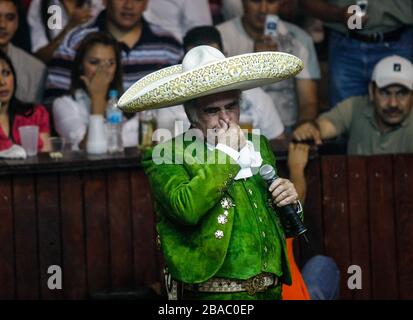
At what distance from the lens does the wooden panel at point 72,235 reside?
5.99 meters

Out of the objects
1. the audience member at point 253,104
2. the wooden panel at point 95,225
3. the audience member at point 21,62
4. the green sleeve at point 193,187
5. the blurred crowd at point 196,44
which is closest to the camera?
the green sleeve at point 193,187

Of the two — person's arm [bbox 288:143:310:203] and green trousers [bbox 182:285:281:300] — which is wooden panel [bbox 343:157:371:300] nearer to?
person's arm [bbox 288:143:310:203]

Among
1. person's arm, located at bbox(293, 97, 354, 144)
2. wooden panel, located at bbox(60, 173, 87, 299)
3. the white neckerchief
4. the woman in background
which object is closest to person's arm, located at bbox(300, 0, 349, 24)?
person's arm, located at bbox(293, 97, 354, 144)

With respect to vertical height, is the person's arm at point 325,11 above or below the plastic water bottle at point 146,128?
above

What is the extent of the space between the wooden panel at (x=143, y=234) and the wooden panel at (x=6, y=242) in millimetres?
763

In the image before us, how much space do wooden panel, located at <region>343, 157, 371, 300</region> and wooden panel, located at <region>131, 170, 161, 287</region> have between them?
1277 mm

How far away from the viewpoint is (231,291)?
13.5 ft

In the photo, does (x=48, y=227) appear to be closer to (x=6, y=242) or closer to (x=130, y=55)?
(x=6, y=242)

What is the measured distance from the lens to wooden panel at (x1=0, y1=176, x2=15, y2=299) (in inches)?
232

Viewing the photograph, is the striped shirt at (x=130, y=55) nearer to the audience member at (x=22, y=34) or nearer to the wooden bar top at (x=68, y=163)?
the audience member at (x=22, y=34)

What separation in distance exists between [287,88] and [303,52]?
1.01 ft

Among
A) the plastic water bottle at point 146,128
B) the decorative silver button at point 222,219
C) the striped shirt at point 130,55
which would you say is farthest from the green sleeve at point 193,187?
the striped shirt at point 130,55

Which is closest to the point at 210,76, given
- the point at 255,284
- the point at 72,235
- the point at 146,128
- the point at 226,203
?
the point at 226,203

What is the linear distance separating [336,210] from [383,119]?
937 mm
